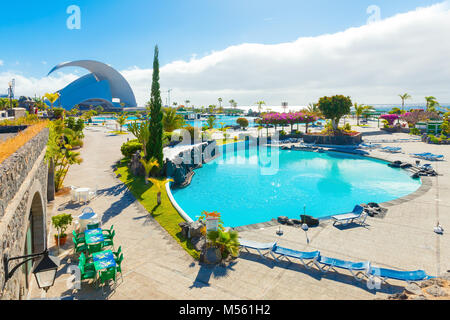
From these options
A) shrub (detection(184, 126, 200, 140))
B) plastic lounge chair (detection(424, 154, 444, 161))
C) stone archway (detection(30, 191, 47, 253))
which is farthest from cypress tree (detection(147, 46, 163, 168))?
plastic lounge chair (detection(424, 154, 444, 161))

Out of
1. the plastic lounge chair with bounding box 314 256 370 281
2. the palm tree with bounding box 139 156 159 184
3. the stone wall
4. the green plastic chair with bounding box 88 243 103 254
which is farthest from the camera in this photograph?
the palm tree with bounding box 139 156 159 184

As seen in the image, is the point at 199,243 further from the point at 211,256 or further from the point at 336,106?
the point at 336,106

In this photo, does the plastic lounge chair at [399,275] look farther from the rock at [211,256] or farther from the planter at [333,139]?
the planter at [333,139]

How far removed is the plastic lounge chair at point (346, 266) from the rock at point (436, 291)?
2.17 meters

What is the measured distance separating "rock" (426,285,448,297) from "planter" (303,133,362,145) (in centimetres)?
3322

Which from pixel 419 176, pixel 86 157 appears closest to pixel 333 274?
pixel 419 176

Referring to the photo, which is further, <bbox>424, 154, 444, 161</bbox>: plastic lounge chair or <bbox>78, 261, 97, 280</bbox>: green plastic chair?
<bbox>424, 154, 444, 161</bbox>: plastic lounge chair

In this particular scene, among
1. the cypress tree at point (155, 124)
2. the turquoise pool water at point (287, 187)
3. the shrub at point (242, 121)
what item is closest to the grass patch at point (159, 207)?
the turquoise pool water at point (287, 187)

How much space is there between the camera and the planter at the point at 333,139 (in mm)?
37031

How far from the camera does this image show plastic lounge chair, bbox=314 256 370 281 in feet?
27.9

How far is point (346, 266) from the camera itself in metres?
8.67

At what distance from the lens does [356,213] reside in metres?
13.6

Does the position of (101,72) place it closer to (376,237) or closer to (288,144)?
(288,144)

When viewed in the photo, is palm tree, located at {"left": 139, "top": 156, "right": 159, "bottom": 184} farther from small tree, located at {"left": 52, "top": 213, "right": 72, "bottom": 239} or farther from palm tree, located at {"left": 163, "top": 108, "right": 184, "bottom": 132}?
palm tree, located at {"left": 163, "top": 108, "right": 184, "bottom": 132}
